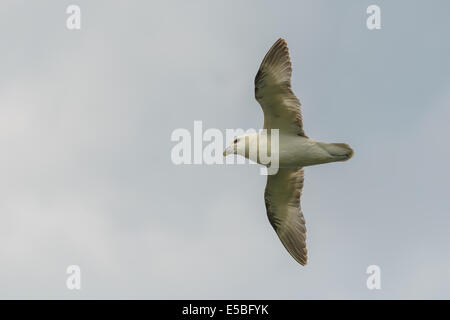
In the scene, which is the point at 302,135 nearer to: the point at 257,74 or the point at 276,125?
the point at 276,125

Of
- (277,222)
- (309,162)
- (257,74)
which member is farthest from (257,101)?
(277,222)

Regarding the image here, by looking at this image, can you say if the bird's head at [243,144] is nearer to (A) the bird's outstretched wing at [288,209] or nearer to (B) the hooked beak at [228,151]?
(B) the hooked beak at [228,151]

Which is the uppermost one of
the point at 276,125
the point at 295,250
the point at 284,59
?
the point at 284,59

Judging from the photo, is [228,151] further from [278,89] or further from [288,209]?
[288,209]

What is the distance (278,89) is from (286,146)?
1.14 m

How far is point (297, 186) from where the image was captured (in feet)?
52.6

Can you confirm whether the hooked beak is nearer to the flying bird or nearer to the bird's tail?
the flying bird

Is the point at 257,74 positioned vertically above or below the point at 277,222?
above

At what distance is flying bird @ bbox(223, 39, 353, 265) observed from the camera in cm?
1438

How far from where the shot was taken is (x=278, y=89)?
47.3 feet

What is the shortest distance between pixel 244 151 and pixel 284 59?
6.25ft

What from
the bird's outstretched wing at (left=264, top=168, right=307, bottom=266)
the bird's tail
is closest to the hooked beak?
the bird's outstretched wing at (left=264, top=168, right=307, bottom=266)

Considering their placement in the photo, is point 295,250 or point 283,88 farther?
point 295,250

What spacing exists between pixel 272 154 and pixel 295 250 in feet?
7.34
